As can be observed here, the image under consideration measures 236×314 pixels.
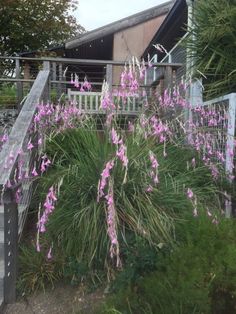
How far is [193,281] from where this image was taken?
8.86ft

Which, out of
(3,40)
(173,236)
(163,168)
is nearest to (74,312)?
(173,236)

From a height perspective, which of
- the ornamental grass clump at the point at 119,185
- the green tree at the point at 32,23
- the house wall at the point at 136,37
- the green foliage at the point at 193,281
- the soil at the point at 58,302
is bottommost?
the soil at the point at 58,302

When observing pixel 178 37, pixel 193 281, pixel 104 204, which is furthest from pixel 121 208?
pixel 178 37

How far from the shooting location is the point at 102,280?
12.0ft

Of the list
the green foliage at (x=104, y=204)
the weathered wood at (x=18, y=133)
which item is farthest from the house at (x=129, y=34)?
the green foliage at (x=104, y=204)

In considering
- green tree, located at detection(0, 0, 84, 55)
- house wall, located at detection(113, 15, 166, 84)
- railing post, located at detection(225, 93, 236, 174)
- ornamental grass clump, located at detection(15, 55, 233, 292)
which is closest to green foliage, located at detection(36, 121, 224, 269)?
ornamental grass clump, located at detection(15, 55, 233, 292)

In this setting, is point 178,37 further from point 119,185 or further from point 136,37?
point 119,185

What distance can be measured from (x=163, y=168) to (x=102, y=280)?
1.15 metres

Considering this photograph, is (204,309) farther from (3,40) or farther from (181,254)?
(3,40)

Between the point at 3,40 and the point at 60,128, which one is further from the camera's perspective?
the point at 3,40

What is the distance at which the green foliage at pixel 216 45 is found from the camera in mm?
5480

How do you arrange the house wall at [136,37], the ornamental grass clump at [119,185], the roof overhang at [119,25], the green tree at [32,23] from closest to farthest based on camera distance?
the ornamental grass clump at [119,185] → the roof overhang at [119,25] → the house wall at [136,37] → the green tree at [32,23]

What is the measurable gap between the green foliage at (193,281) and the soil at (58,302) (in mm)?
421

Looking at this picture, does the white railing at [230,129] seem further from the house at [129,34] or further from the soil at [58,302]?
the house at [129,34]
